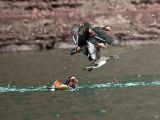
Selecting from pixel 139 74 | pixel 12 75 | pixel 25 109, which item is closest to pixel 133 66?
pixel 139 74

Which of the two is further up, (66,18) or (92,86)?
(92,86)

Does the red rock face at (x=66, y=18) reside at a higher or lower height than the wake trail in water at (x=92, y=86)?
lower

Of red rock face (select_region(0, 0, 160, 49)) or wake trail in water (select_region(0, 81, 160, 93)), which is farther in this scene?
red rock face (select_region(0, 0, 160, 49))

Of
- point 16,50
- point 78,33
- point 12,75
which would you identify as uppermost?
point 78,33

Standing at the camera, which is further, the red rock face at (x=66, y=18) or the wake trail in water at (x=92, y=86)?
the red rock face at (x=66, y=18)

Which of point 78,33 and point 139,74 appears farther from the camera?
point 139,74

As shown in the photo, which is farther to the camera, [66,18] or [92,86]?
[66,18]

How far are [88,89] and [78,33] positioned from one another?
280 inches

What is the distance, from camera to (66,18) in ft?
179

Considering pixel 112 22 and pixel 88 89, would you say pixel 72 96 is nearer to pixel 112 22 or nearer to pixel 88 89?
pixel 88 89

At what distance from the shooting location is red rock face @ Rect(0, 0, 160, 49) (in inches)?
2055

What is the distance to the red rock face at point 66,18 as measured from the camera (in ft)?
171

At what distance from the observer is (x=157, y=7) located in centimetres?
5766

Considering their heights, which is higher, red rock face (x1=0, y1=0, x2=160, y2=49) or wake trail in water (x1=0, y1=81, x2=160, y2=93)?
wake trail in water (x1=0, y1=81, x2=160, y2=93)
